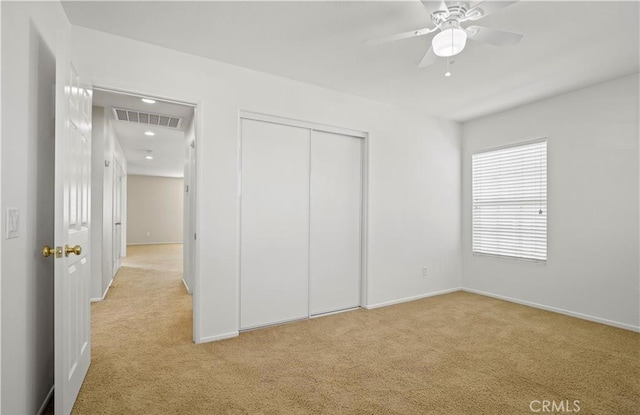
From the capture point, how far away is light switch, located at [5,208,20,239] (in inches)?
53.5

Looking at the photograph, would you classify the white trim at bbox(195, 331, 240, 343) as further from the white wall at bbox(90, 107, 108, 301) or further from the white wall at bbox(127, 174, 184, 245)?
the white wall at bbox(127, 174, 184, 245)

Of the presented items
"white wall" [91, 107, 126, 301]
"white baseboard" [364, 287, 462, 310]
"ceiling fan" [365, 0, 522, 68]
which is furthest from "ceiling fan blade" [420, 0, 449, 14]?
"white wall" [91, 107, 126, 301]

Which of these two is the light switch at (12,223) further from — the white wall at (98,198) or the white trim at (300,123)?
the white wall at (98,198)

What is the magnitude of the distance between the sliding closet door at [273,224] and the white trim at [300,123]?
1.8 inches

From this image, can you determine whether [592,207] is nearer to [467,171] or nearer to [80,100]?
[467,171]

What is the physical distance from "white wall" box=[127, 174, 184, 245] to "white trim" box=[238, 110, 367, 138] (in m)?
9.69

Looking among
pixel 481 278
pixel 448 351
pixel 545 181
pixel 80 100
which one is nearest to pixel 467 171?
pixel 545 181

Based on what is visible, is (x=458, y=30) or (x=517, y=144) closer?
(x=458, y=30)

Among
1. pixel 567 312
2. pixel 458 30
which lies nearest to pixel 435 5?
pixel 458 30

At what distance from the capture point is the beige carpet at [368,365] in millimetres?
1959

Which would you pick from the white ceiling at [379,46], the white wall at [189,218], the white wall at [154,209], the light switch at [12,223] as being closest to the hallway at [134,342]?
the white wall at [189,218]

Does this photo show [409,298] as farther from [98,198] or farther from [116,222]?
[116,222]

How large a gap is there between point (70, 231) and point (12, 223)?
17.5 inches

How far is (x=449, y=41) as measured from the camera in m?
1.98
